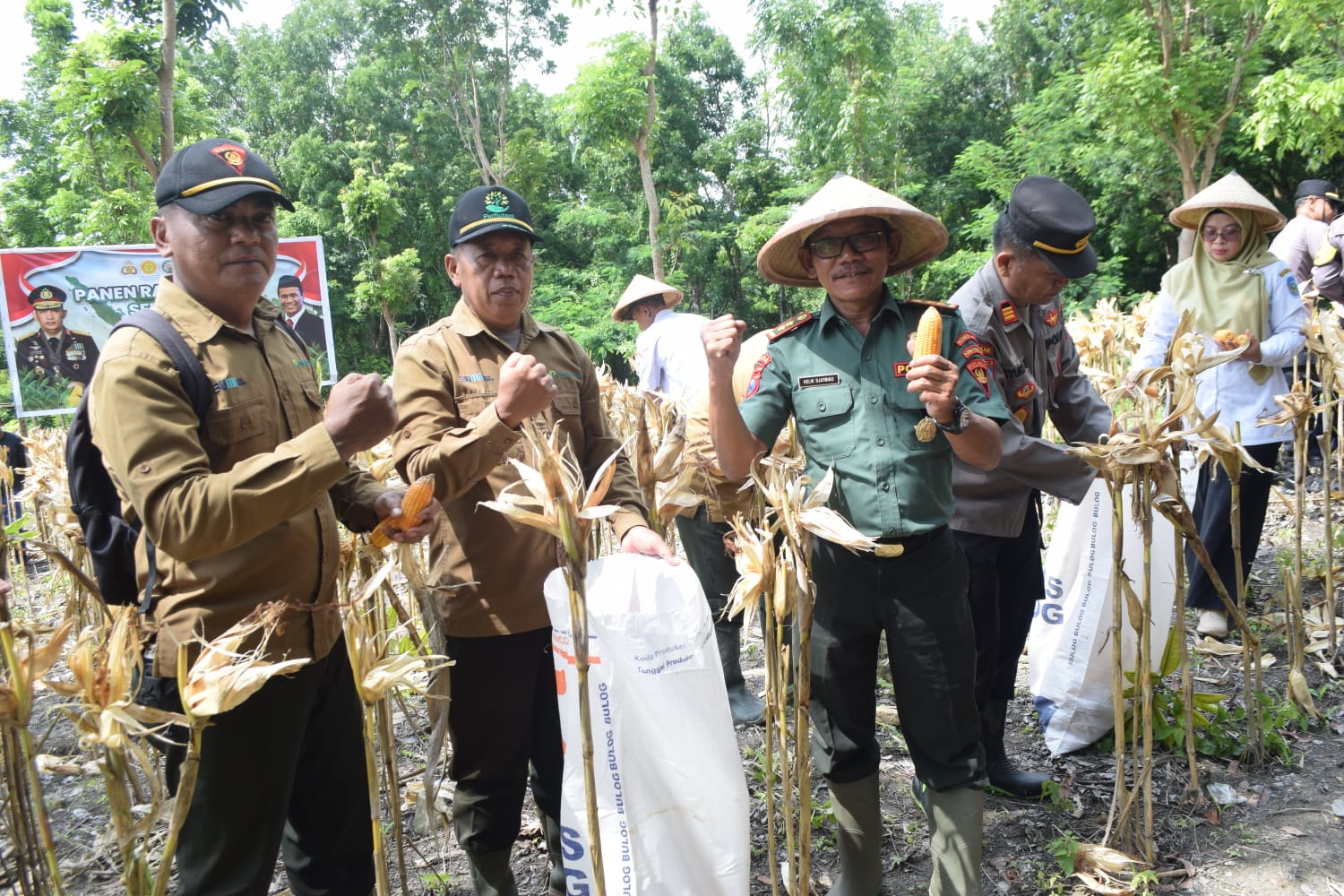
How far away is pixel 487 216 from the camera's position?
7.24 ft

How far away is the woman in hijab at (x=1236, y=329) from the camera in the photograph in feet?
12.2

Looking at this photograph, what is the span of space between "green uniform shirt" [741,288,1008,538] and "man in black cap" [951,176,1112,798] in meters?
0.17

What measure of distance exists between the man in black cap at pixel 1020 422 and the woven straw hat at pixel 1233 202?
1.37m

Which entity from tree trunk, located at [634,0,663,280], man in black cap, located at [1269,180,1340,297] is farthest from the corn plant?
tree trunk, located at [634,0,663,280]

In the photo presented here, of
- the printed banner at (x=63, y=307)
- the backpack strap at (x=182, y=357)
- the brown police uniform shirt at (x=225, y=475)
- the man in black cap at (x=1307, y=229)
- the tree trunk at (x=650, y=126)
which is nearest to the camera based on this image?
the brown police uniform shirt at (x=225, y=475)

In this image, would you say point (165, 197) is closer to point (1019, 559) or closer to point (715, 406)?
point (715, 406)

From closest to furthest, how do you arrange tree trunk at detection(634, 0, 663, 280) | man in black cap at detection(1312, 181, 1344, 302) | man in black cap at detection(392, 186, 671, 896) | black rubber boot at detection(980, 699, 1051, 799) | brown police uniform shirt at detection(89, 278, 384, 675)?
brown police uniform shirt at detection(89, 278, 384, 675), man in black cap at detection(392, 186, 671, 896), black rubber boot at detection(980, 699, 1051, 799), man in black cap at detection(1312, 181, 1344, 302), tree trunk at detection(634, 0, 663, 280)

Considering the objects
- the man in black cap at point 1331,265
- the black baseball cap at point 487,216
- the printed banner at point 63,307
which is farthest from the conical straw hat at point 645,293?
the man in black cap at point 1331,265

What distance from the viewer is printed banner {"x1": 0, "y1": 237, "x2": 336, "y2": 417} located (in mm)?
6707

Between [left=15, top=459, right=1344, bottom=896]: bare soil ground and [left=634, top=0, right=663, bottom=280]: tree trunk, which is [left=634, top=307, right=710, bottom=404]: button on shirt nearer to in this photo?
[left=15, top=459, right=1344, bottom=896]: bare soil ground

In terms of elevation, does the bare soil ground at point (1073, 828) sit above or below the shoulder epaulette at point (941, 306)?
below

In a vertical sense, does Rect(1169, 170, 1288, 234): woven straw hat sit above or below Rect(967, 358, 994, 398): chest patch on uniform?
above

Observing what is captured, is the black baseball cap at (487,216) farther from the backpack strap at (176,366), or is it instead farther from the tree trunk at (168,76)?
the tree trunk at (168,76)

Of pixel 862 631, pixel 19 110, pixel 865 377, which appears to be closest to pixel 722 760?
pixel 862 631
